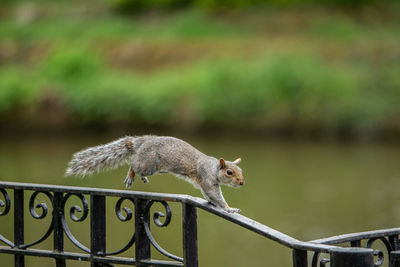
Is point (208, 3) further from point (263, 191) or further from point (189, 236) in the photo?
point (189, 236)

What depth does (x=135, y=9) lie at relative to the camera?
1989 centimetres

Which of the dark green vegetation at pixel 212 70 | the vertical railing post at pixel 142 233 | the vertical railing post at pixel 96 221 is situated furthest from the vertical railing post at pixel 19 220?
the dark green vegetation at pixel 212 70

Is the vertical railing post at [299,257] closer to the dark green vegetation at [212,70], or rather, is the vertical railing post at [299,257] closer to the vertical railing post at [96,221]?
the vertical railing post at [96,221]

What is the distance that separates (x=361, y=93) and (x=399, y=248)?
38.1 ft

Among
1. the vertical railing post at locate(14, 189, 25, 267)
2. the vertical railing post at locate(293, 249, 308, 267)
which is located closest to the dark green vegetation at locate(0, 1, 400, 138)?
the vertical railing post at locate(14, 189, 25, 267)

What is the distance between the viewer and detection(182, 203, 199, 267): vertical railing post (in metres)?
2.15

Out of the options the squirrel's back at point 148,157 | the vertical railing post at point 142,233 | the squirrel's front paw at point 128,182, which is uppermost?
the squirrel's back at point 148,157

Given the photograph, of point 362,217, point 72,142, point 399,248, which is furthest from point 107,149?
point 72,142

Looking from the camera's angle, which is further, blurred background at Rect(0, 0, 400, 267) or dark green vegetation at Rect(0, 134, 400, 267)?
blurred background at Rect(0, 0, 400, 267)

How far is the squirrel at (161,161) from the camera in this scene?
8.82ft

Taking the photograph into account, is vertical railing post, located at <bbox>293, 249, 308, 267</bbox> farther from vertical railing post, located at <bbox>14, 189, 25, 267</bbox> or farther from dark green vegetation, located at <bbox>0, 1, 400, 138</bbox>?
dark green vegetation, located at <bbox>0, 1, 400, 138</bbox>

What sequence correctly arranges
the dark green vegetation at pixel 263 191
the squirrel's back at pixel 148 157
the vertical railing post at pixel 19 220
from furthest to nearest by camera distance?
the dark green vegetation at pixel 263 191 < the squirrel's back at pixel 148 157 < the vertical railing post at pixel 19 220

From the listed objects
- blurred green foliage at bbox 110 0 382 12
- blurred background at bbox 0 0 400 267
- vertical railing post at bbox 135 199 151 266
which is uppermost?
blurred green foliage at bbox 110 0 382 12

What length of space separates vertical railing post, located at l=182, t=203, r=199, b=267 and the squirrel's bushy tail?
2.16ft
